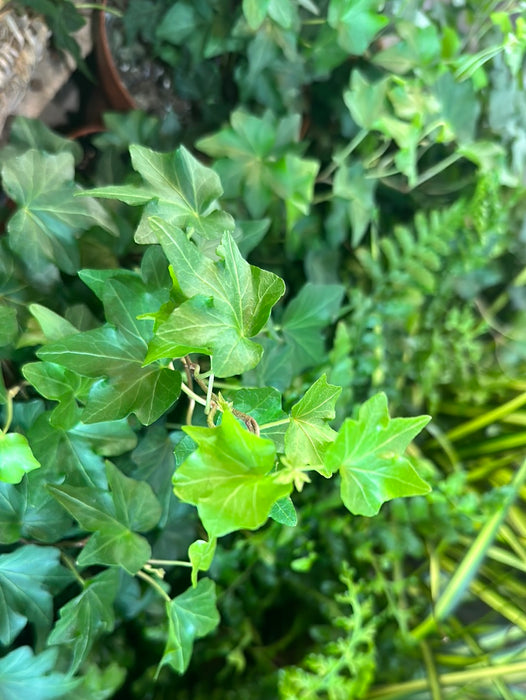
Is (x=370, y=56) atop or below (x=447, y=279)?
atop

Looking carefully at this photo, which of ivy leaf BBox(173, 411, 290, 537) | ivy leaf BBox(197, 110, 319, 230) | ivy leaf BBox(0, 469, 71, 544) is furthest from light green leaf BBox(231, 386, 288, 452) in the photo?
ivy leaf BBox(197, 110, 319, 230)

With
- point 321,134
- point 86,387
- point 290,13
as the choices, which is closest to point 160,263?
point 86,387

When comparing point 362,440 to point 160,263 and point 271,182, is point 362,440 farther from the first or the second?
point 271,182

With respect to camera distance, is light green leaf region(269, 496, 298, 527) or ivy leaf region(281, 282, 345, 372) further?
ivy leaf region(281, 282, 345, 372)

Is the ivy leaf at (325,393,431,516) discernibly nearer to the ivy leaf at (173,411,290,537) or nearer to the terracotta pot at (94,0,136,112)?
the ivy leaf at (173,411,290,537)

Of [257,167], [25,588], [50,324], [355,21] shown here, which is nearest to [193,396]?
[50,324]

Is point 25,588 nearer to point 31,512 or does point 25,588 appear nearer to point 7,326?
point 31,512
